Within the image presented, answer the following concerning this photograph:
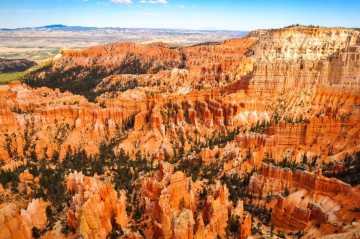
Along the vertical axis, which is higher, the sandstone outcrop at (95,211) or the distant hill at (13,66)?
the distant hill at (13,66)

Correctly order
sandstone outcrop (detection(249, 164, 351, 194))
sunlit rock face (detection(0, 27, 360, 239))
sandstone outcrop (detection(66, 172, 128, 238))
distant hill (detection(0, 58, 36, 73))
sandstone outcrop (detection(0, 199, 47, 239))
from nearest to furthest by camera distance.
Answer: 1. sandstone outcrop (detection(0, 199, 47, 239))
2. sandstone outcrop (detection(66, 172, 128, 238))
3. sunlit rock face (detection(0, 27, 360, 239))
4. sandstone outcrop (detection(249, 164, 351, 194))
5. distant hill (detection(0, 58, 36, 73))

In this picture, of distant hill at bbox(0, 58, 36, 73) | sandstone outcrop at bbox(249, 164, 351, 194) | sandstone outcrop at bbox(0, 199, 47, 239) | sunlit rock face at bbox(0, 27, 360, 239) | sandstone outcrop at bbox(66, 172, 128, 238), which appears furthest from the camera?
distant hill at bbox(0, 58, 36, 73)

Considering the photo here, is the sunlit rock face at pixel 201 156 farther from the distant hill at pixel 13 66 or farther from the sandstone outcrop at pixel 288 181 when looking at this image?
the distant hill at pixel 13 66

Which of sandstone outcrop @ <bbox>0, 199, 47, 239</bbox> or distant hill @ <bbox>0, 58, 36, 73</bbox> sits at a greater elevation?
distant hill @ <bbox>0, 58, 36, 73</bbox>

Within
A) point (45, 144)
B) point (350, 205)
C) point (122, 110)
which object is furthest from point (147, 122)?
point (350, 205)

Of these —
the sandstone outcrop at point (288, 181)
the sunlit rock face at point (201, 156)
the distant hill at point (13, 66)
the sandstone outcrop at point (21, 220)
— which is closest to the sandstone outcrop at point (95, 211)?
the sunlit rock face at point (201, 156)

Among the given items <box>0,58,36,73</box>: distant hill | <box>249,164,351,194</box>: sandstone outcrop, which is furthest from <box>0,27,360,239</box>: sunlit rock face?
<box>0,58,36,73</box>: distant hill

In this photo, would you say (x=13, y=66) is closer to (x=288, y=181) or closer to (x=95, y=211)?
(x=95, y=211)

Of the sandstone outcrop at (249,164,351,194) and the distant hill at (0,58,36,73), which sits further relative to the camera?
the distant hill at (0,58,36,73)

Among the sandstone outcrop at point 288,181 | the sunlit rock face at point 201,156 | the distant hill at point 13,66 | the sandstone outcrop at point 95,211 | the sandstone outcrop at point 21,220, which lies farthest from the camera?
the distant hill at point 13,66

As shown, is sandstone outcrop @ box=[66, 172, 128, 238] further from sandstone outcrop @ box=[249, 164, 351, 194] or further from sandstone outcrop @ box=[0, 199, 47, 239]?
sandstone outcrop @ box=[249, 164, 351, 194]

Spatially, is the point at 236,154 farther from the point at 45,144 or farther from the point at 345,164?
the point at 45,144
